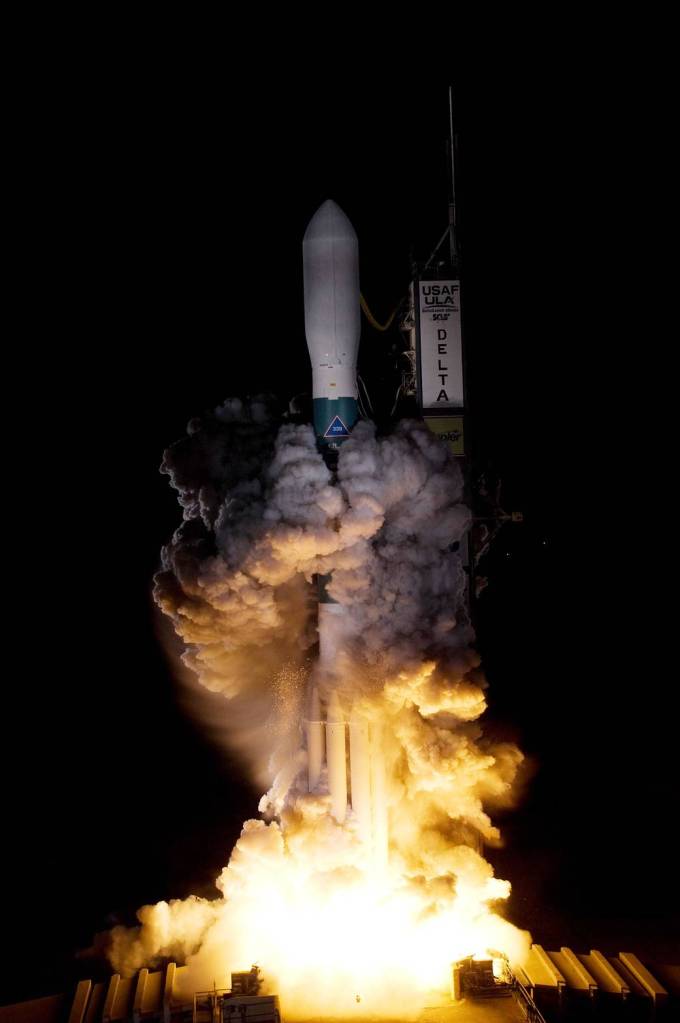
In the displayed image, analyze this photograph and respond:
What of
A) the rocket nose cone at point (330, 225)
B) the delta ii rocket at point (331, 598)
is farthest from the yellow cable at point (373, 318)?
the rocket nose cone at point (330, 225)

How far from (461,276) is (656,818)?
65.8 ft

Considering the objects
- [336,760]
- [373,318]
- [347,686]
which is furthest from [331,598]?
[373,318]

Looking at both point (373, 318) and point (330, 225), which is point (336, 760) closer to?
point (373, 318)

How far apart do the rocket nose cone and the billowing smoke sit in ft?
15.6

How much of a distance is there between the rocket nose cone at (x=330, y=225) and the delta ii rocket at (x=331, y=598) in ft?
0.08

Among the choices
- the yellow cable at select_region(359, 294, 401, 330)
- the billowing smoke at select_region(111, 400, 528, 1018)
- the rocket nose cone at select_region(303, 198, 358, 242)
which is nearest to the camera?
the billowing smoke at select_region(111, 400, 528, 1018)

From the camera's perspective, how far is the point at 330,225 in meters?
24.6

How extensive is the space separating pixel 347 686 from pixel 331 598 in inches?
86.6

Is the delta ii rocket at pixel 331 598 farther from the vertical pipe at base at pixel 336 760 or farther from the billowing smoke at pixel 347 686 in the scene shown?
the billowing smoke at pixel 347 686

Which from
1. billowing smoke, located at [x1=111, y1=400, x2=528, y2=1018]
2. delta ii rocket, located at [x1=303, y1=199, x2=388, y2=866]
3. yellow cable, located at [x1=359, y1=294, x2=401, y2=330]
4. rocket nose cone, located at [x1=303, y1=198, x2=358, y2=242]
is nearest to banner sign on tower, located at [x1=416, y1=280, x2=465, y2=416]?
yellow cable, located at [x1=359, y1=294, x2=401, y2=330]

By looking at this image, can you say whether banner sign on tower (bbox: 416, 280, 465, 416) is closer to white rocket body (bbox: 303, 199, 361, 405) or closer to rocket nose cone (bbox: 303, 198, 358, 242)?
white rocket body (bbox: 303, 199, 361, 405)

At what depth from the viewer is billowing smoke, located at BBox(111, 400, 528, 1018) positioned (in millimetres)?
23297

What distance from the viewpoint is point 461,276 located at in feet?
96.2

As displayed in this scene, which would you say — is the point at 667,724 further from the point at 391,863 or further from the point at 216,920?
the point at 216,920
